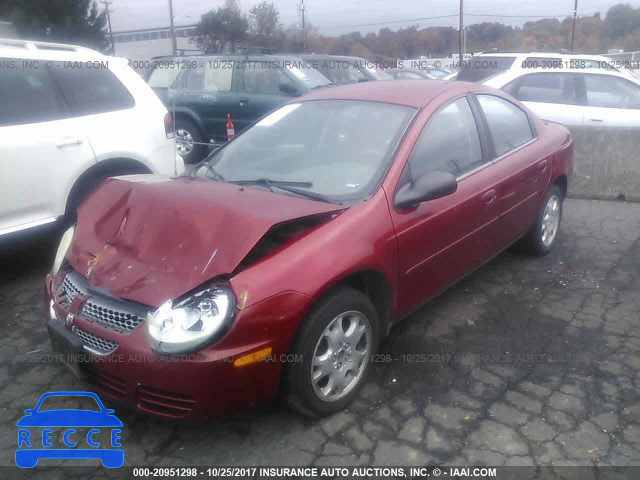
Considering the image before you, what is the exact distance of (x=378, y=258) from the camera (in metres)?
3.13

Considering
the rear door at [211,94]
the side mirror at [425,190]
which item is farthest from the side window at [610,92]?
the side mirror at [425,190]

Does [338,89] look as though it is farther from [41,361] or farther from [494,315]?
[41,361]

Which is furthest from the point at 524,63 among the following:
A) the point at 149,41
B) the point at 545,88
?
the point at 149,41

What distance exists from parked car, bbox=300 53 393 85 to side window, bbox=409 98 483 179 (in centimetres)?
565

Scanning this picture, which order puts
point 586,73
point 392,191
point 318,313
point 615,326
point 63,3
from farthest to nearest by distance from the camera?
point 63,3 → point 586,73 → point 615,326 → point 392,191 → point 318,313

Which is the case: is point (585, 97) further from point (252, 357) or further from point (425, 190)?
point (252, 357)

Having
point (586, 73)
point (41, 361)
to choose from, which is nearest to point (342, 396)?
point (41, 361)

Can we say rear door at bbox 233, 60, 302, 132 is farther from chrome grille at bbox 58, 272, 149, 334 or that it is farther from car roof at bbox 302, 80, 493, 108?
chrome grille at bbox 58, 272, 149, 334

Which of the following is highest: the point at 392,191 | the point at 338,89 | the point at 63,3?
the point at 63,3

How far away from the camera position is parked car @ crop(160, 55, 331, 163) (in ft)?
29.8

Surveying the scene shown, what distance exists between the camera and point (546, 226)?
16.9ft

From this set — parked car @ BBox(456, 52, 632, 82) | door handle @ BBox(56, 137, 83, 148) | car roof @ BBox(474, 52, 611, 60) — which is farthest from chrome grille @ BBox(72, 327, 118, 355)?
car roof @ BBox(474, 52, 611, 60)

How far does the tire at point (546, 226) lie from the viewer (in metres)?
4.99

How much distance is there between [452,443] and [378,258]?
3.26 feet
